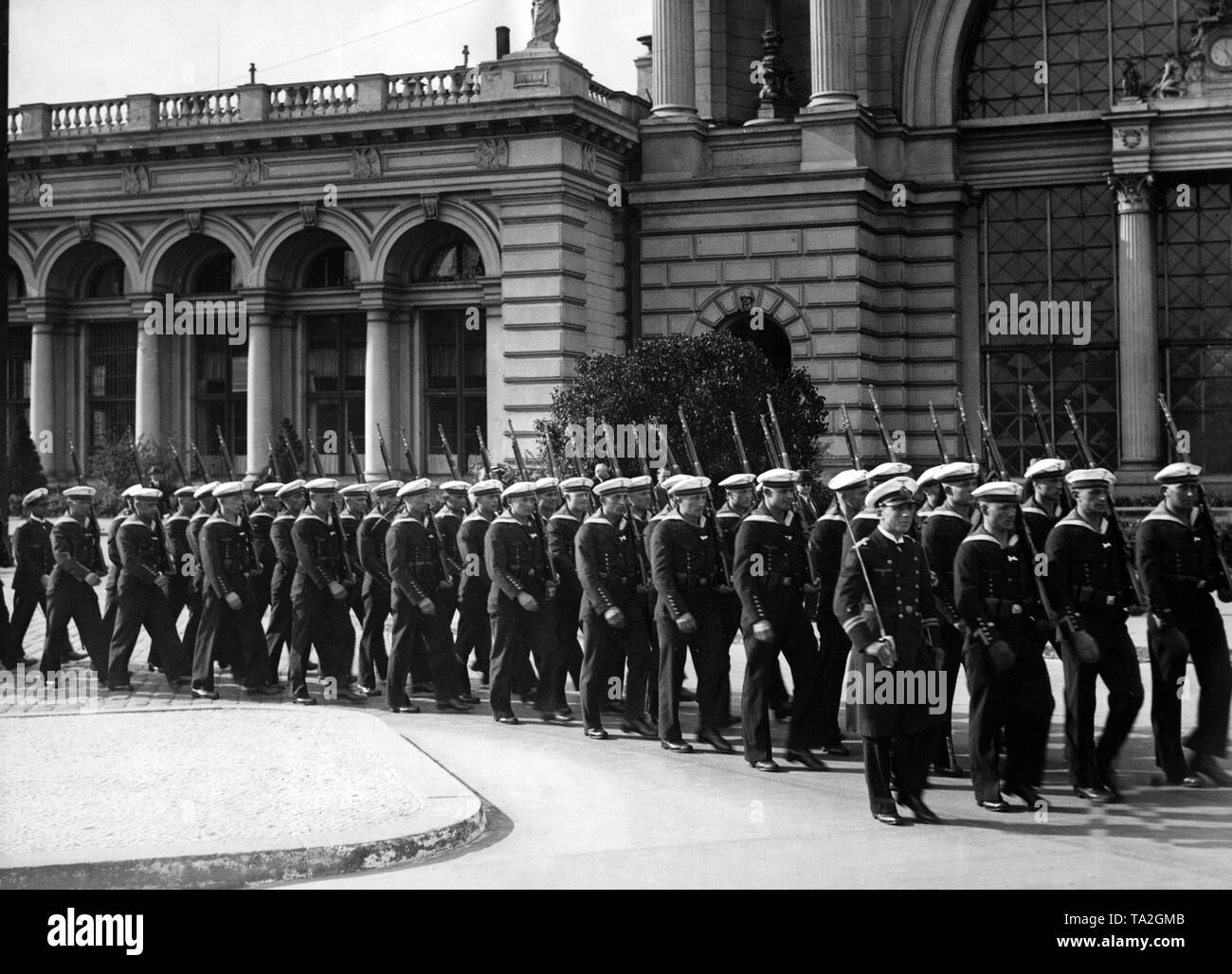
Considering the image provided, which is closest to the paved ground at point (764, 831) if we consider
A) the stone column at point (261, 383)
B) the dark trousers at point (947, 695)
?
the dark trousers at point (947, 695)

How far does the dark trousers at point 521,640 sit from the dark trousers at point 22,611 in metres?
6.00

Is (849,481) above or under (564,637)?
above

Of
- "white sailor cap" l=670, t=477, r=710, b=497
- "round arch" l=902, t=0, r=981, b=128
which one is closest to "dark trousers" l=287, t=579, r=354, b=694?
"white sailor cap" l=670, t=477, r=710, b=497

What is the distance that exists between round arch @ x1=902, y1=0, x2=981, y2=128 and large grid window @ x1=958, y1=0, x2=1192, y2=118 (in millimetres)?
659

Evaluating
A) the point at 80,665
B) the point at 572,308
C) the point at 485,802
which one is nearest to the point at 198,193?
the point at 572,308

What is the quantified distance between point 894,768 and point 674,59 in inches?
970

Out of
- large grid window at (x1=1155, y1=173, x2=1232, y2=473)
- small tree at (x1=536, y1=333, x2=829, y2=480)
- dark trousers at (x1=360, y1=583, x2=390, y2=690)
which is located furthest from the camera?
large grid window at (x1=1155, y1=173, x2=1232, y2=473)

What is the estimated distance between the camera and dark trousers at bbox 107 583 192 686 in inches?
635

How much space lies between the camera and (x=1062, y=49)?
32.9m

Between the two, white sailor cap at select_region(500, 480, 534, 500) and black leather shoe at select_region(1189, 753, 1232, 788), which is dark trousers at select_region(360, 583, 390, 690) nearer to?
white sailor cap at select_region(500, 480, 534, 500)

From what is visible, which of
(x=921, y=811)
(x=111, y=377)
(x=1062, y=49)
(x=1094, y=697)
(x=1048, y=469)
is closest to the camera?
(x=921, y=811)

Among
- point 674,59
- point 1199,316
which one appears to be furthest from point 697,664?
point 1199,316

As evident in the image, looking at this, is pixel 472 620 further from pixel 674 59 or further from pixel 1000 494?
pixel 674 59

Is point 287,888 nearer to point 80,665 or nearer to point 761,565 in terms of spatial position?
point 761,565
